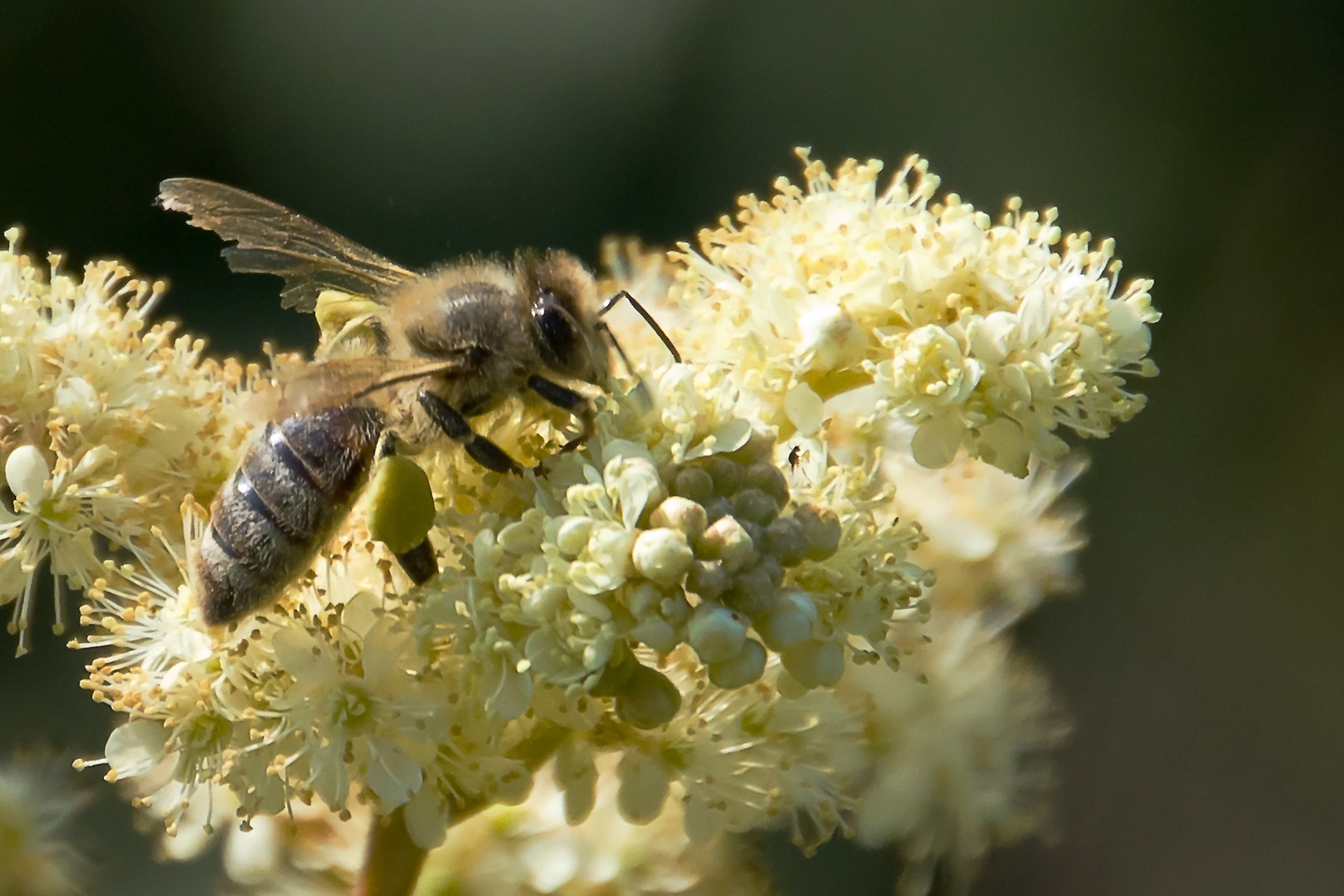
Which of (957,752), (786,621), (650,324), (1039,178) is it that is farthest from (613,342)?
(1039,178)

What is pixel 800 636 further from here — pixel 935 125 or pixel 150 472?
pixel 935 125

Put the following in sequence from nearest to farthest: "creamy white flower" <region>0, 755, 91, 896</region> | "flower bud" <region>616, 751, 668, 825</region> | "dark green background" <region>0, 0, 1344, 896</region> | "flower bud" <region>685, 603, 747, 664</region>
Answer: "flower bud" <region>685, 603, 747, 664</region> → "flower bud" <region>616, 751, 668, 825</region> → "creamy white flower" <region>0, 755, 91, 896</region> → "dark green background" <region>0, 0, 1344, 896</region>

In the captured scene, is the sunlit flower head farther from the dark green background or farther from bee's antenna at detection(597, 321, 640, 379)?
the dark green background

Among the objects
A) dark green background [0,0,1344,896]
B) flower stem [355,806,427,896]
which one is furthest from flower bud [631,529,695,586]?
dark green background [0,0,1344,896]

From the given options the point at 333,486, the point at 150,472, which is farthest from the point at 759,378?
the point at 150,472

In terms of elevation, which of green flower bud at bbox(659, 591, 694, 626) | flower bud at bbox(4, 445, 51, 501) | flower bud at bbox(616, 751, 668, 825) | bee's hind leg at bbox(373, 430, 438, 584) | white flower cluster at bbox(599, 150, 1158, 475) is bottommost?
flower bud at bbox(616, 751, 668, 825)

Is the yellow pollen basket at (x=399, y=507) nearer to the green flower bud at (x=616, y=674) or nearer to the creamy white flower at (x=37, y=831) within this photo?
the green flower bud at (x=616, y=674)

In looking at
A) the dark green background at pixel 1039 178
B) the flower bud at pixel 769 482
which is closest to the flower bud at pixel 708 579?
the flower bud at pixel 769 482

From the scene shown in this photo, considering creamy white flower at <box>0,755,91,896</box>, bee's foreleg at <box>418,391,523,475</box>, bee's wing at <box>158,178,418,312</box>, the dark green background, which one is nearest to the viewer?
bee's foreleg at <box>418,391,523,475</box>
